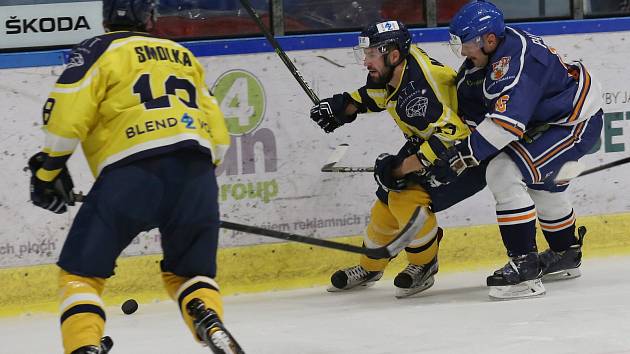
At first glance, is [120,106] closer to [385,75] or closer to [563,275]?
[385,75]

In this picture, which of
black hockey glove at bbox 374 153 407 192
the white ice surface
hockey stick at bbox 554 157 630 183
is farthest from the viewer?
black hockey glove at bbox 374 153 407 192

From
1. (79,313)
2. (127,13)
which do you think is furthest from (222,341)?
(127,13)

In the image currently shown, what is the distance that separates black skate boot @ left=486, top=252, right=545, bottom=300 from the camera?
13.4 ft

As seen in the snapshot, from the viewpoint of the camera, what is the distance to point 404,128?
425 cm

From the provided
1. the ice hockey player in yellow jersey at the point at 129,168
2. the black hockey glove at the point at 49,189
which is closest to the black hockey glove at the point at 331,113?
the ice hockey player in yellow jersey at the point at 129,168

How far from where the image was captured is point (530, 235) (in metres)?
4.13

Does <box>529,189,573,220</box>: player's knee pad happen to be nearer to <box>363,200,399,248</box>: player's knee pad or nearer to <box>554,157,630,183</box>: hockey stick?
<box>554,157,630,183</box>: hockey stick

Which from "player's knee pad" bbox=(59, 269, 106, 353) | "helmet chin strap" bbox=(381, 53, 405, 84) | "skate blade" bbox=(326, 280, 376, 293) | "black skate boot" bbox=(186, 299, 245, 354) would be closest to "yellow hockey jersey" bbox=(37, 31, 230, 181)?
"player's knee pad" bbox=(59, 269, 106, 353)

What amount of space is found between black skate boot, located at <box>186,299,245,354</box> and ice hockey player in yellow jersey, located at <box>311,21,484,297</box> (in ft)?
3.81

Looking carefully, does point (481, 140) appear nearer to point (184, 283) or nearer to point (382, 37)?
point (382, 37)

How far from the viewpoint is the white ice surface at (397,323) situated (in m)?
3.46

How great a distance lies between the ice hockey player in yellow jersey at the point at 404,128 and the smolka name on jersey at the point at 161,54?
1196 mm

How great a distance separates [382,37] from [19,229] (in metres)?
1.54

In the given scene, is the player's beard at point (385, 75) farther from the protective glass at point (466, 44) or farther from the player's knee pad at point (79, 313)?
the player's knee pad at point (79, 313)
